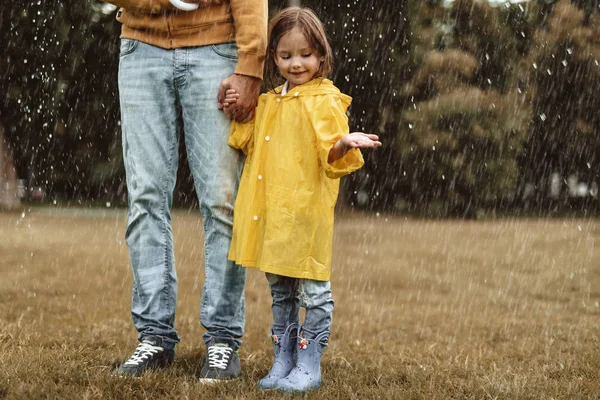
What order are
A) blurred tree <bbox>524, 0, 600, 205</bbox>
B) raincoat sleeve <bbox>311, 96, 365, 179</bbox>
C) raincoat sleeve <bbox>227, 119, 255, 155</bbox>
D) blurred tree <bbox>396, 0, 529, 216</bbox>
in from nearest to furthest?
raincoat sleeve <bbox>311, 96, 365, 179</bbox>
raincoat sleeve <bbox>227, 119, 255, 155</bbox>
blurred tree <bbox>396, 0, 529, 216</bbox>
blurred tree <bbox>524, 0, 600, 205</bbox>

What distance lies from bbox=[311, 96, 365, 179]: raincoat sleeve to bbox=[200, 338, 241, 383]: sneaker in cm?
82

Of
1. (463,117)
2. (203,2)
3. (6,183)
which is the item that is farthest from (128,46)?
(6,183)

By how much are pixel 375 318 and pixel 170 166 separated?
2.91m

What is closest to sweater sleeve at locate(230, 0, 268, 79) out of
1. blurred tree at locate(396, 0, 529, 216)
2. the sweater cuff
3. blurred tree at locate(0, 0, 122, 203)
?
the sweater cuff

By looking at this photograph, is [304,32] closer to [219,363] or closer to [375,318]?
[219,363]

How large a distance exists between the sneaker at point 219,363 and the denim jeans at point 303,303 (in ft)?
0.68

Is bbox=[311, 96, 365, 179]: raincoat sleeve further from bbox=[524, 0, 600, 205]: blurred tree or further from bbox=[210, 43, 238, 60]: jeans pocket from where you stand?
bbox=[524, 0, 600, 205]: blurred tree

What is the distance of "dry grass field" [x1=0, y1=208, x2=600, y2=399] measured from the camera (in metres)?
2.98

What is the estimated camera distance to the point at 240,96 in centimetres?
300

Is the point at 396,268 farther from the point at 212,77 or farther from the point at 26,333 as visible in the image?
the point at 212,77

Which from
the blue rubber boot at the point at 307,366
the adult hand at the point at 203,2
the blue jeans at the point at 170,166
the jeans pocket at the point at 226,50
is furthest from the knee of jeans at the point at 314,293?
the adult hand at the point at 203,2

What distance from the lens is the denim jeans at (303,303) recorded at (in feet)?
9.72

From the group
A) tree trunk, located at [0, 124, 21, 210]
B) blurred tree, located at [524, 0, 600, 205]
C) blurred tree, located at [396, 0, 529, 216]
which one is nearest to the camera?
blurred tree, located at [396, 0, 529, 216]

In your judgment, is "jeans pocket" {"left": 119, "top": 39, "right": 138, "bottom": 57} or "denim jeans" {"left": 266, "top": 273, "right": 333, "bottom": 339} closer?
"denim jeans" {"left": 266, "top": 273, "right": 333, "bottom": 339}
